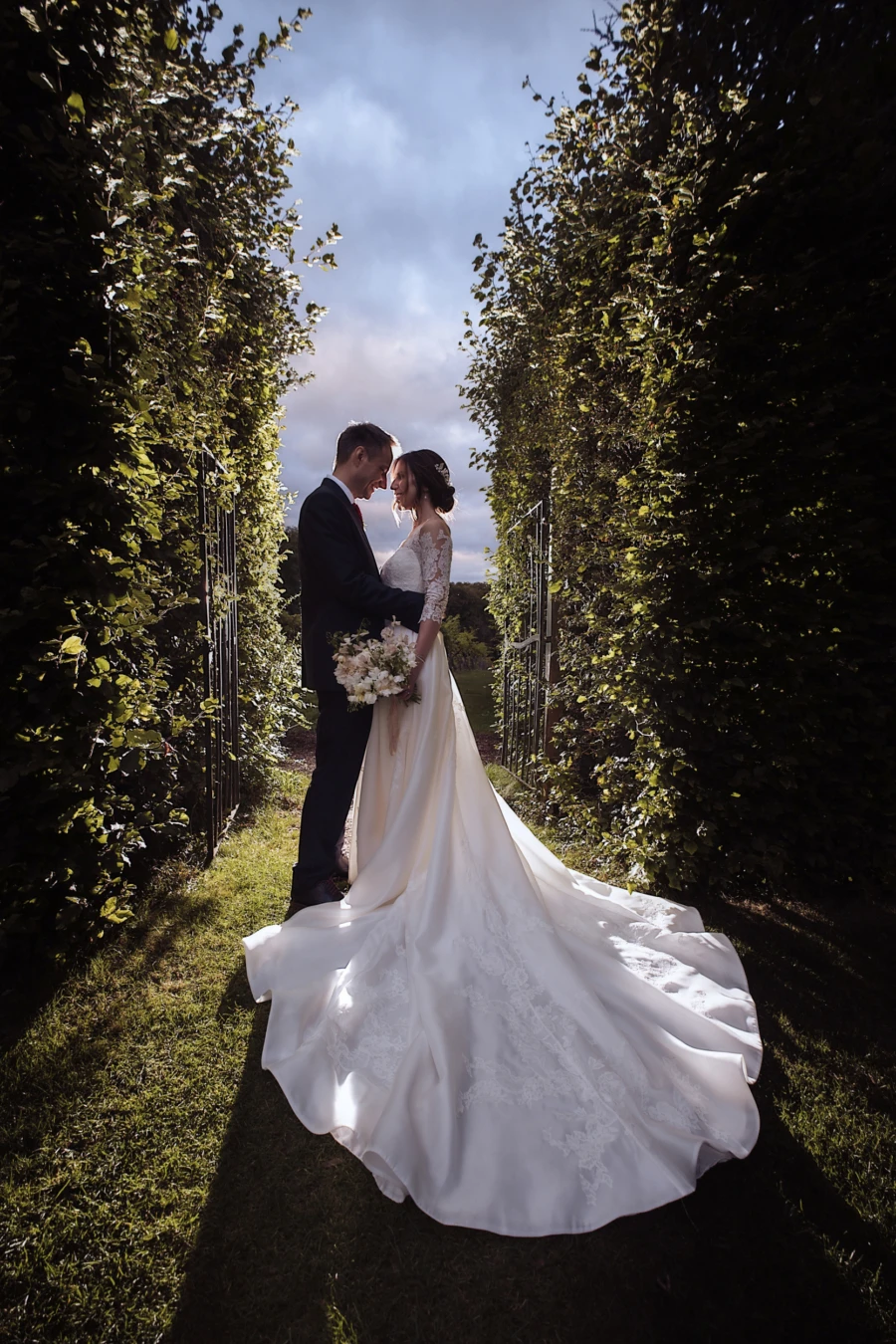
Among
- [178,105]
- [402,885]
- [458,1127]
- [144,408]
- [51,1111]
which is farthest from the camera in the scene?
[178,105]

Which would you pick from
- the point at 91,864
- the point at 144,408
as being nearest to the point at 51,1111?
the point at 91,864

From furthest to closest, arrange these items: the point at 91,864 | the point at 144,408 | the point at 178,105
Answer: the point at 178,105, the point at 91,864, the point at 144,408

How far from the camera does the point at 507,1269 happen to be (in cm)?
159

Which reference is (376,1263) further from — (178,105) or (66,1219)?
(178,105)

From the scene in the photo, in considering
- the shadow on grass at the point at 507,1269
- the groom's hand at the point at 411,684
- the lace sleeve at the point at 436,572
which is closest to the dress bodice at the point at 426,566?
the lace sleeve at the point at 436,572

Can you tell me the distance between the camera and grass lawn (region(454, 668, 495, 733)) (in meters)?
10.4

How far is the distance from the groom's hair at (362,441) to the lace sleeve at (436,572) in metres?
0.72

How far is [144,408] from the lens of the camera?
99.7 inches

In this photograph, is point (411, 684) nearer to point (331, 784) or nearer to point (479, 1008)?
point (331, 784)

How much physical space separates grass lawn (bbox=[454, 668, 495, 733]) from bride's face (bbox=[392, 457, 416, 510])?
18.6 feet

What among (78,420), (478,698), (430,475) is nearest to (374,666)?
(430,475)

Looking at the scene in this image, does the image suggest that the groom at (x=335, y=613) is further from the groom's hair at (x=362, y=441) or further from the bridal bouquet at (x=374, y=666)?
the bridal bouquet at (x=374, y=666)

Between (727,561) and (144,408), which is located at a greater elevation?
(144,408)

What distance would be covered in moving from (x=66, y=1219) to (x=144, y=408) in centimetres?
270
